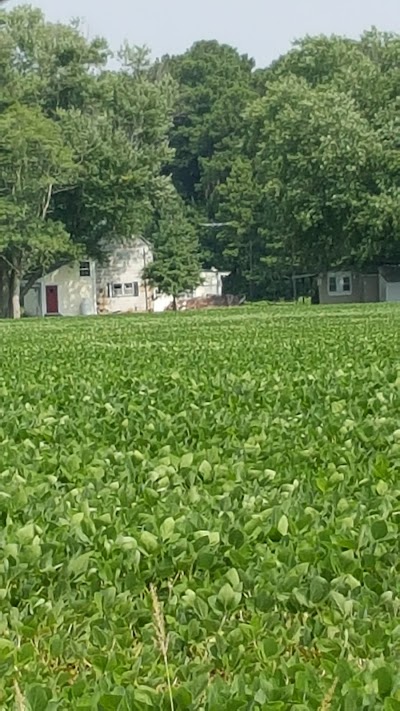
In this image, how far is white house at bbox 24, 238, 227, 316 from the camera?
2793 inches

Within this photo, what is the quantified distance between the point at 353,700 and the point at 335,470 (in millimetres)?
3322

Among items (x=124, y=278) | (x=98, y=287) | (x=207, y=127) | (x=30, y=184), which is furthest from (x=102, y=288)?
(x=207, y=127)

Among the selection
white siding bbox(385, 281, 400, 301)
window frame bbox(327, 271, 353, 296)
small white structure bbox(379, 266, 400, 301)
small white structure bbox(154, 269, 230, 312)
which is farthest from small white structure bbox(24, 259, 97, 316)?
white siding bbox(385, 281, 400, 301)

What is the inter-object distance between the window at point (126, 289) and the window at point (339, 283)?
41.6 feet

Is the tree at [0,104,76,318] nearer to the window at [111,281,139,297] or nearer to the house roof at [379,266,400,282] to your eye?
the window at [111,281,139,297]

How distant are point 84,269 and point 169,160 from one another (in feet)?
27.4

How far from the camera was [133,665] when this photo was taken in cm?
316

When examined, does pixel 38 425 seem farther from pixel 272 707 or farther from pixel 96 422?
pixel 272 707

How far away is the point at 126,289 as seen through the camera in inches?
2923

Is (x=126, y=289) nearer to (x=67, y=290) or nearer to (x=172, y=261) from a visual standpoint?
(x=67, y=290)

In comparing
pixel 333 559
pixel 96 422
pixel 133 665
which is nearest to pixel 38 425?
pixel 96 422

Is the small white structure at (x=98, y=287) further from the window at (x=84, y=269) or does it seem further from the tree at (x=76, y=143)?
the tree at (x=76, y=143)

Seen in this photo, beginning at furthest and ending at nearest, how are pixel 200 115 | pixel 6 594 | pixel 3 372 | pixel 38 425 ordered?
pixel 200 115 → pixel 3 372 → pixel 38 425 → pixel 6 594

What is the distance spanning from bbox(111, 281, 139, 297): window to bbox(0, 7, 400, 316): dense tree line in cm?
312
